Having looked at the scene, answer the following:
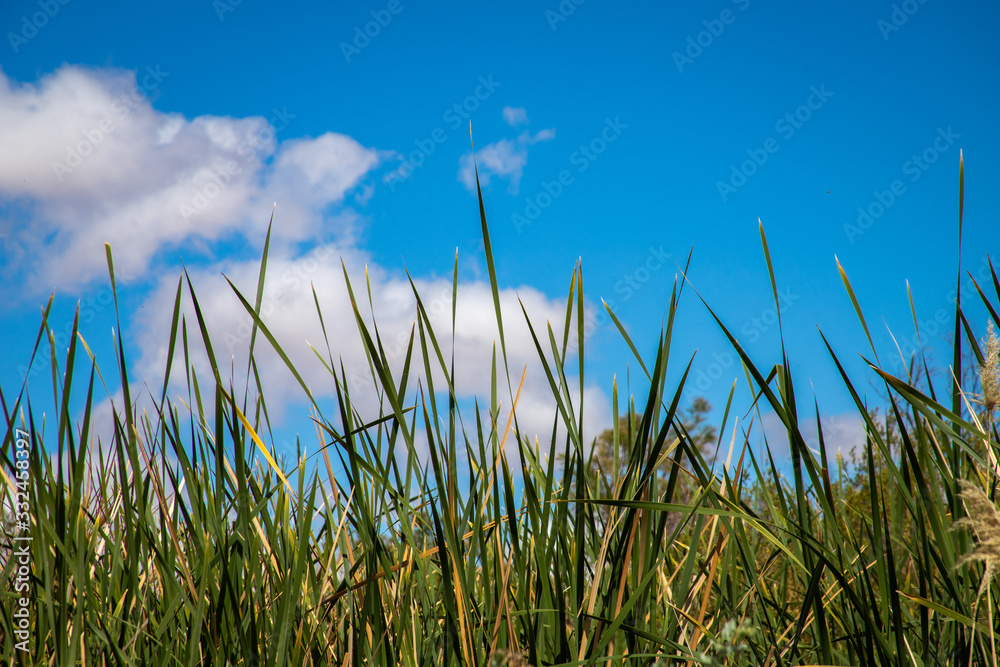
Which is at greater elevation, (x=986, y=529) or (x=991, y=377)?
(x=991, y=377)

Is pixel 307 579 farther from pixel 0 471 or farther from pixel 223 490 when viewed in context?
pixel 0 471

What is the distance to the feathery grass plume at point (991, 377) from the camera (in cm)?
125

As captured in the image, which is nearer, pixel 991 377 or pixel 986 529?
pixel 986 529

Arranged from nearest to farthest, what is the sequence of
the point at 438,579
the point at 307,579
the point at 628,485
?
the point at 628,485, the point at 307,579, the point at 438,579

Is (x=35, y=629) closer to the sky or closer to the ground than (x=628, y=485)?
closer to the ground

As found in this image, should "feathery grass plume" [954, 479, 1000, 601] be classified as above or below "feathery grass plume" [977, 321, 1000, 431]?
below

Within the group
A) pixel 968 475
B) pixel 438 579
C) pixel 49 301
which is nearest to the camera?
pixel 49 301

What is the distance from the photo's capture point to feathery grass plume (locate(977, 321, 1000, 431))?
1.25 meters

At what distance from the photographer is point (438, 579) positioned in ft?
5.83

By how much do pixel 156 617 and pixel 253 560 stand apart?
0.67m

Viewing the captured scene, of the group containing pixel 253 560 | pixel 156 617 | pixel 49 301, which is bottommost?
pixel 156 617

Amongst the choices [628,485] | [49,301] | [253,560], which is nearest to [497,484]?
[628,485]

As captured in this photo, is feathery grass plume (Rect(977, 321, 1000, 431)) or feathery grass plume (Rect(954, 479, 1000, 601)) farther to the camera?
feathery grass plume (Rect(977, 321, 1000, 431))

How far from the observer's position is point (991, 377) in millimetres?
1253
